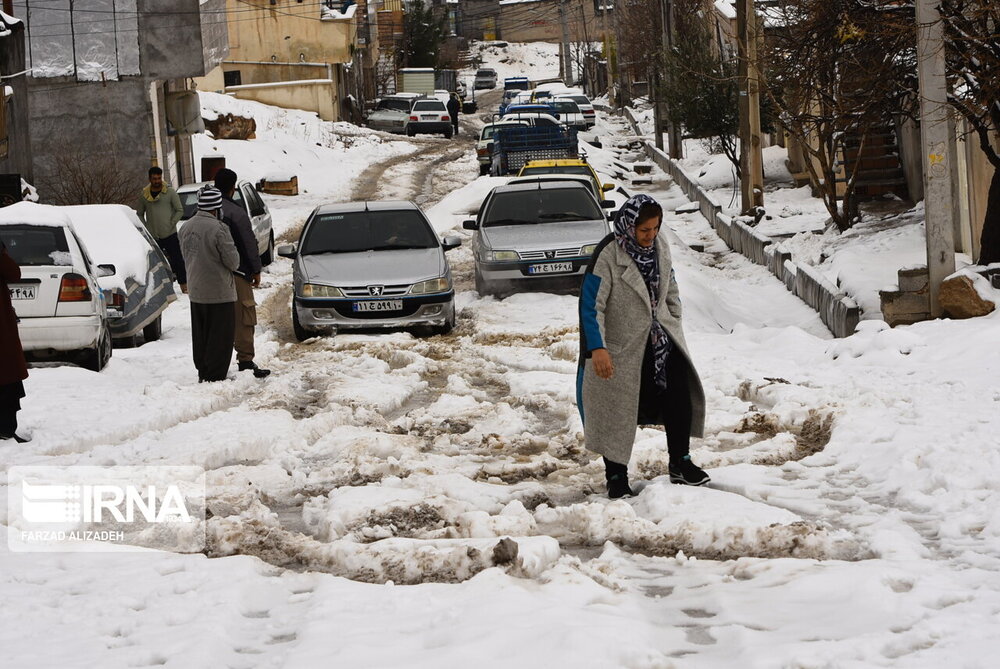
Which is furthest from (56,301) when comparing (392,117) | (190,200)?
(392,117)

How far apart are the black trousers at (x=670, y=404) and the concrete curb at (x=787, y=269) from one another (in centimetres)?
670

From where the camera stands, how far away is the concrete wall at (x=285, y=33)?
56406 mm

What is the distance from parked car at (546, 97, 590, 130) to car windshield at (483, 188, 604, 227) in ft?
99.8

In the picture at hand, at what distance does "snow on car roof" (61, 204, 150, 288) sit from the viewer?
15.0 metres

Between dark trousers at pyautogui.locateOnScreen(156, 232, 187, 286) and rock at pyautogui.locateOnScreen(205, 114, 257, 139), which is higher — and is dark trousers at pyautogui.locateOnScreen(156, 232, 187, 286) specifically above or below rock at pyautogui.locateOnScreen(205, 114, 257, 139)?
below

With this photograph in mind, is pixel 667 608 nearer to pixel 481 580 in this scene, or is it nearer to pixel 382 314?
pixel 481 580

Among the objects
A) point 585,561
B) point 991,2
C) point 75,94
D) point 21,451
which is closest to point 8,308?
point 21,451

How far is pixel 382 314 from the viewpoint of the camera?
14.4 metres

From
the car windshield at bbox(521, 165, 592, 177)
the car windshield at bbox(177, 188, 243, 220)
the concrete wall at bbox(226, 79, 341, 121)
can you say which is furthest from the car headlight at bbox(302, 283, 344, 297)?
the concrete wall at bbox(226, 79, 341, 121)

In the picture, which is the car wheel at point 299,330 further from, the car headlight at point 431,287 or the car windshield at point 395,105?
the car windshield at point 395,105

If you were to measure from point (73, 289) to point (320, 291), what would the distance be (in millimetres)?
2797

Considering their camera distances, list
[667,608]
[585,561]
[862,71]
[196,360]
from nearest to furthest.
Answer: [667,608] < [585,561] < [196,360] < [862,71]

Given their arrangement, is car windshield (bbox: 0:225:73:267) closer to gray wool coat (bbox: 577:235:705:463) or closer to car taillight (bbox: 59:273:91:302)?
car taillight (bbox: 59:273:91:302)

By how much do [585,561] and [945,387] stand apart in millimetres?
4215
